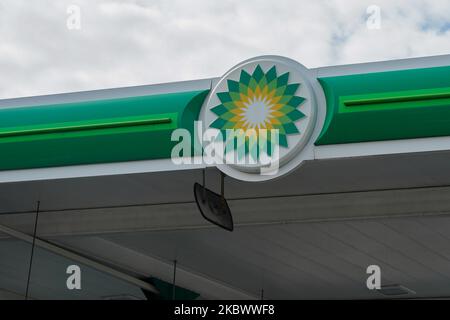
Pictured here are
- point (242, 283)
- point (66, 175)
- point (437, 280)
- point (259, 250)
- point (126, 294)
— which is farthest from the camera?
point (126, 294)

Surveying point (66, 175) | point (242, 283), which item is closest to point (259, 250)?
point (242, 283)

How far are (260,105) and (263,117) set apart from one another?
0.13 m

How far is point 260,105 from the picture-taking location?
757 centimetres

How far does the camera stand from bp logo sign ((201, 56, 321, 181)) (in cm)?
741

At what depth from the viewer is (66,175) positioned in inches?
325

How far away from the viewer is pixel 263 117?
7.52 m

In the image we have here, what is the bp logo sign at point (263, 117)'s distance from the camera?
7406mm

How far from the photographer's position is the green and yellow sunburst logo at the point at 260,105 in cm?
745

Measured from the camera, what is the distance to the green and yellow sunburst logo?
24.4ft

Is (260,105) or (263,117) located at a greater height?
(260,105)

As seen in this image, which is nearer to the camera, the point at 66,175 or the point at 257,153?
the point at 257,153
